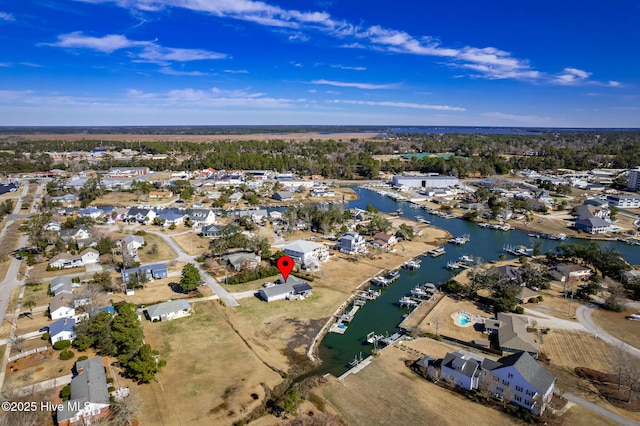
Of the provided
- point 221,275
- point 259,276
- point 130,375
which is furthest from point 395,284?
point 130,375

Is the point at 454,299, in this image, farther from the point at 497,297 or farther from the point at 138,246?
the point at 138,246

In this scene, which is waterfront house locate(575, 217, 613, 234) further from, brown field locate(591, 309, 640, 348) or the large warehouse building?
the large warehouse building

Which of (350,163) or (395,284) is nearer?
(395,284)

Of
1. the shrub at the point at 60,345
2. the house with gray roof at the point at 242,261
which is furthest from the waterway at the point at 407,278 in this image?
the shrub at the point at 60,345

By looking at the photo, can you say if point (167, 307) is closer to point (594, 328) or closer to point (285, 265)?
point (285, 265)

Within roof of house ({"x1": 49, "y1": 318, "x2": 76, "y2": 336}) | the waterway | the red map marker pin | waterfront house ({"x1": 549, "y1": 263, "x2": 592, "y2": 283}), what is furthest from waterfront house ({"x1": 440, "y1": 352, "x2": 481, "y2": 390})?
roof of house ({"x1": 49, "y1": 318, "x2": 76, "y2": 336})

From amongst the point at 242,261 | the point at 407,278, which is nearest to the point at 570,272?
the point at 407,278

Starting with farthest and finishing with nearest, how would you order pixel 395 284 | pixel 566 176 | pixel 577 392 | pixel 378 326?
pixel 566 176
pixel 395 284
pixel 378 326
pixel 577 392

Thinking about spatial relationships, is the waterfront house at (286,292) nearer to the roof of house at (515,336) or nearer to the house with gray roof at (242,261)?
the house with gray roof at (242,261)
